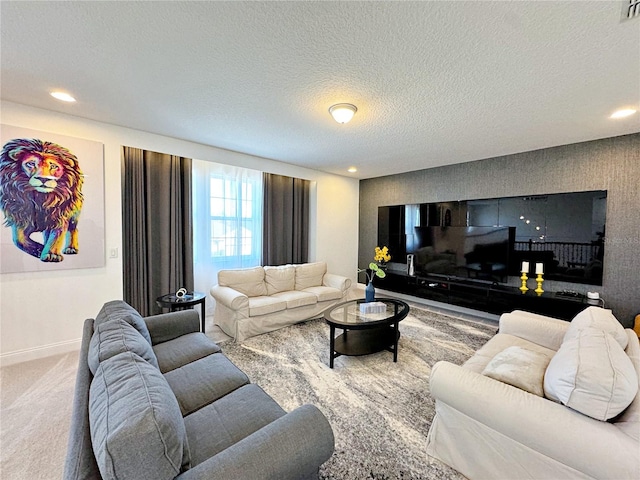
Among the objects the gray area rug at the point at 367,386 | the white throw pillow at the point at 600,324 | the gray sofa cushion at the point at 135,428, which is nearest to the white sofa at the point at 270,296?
the gray area rug at the point at 367,386

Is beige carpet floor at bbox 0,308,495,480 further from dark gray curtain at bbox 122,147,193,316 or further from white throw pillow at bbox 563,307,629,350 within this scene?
white throw pillow at bbox 563,307,629,350

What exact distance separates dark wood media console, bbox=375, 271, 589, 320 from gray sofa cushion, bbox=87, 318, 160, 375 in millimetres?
4140

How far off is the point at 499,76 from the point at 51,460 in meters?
3.92

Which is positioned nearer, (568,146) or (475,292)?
(568,146)

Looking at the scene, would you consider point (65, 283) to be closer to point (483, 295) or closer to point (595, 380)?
point (595, 380)

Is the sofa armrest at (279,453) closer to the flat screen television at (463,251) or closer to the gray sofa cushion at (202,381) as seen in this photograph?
the gray sofa cushion at (202,381)

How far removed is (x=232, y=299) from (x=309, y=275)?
147 cm

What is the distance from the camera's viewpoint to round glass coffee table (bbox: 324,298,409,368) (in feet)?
8.64

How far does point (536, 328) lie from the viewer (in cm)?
227

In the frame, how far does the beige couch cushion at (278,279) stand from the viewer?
3.94 metres

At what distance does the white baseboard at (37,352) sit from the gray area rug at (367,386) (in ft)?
5.47

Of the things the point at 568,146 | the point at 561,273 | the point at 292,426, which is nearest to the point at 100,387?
the point at 292,426

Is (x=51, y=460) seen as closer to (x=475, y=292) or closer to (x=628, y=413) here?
(x=628, y=413)

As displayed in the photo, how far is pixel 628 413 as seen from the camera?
44.9 inches
